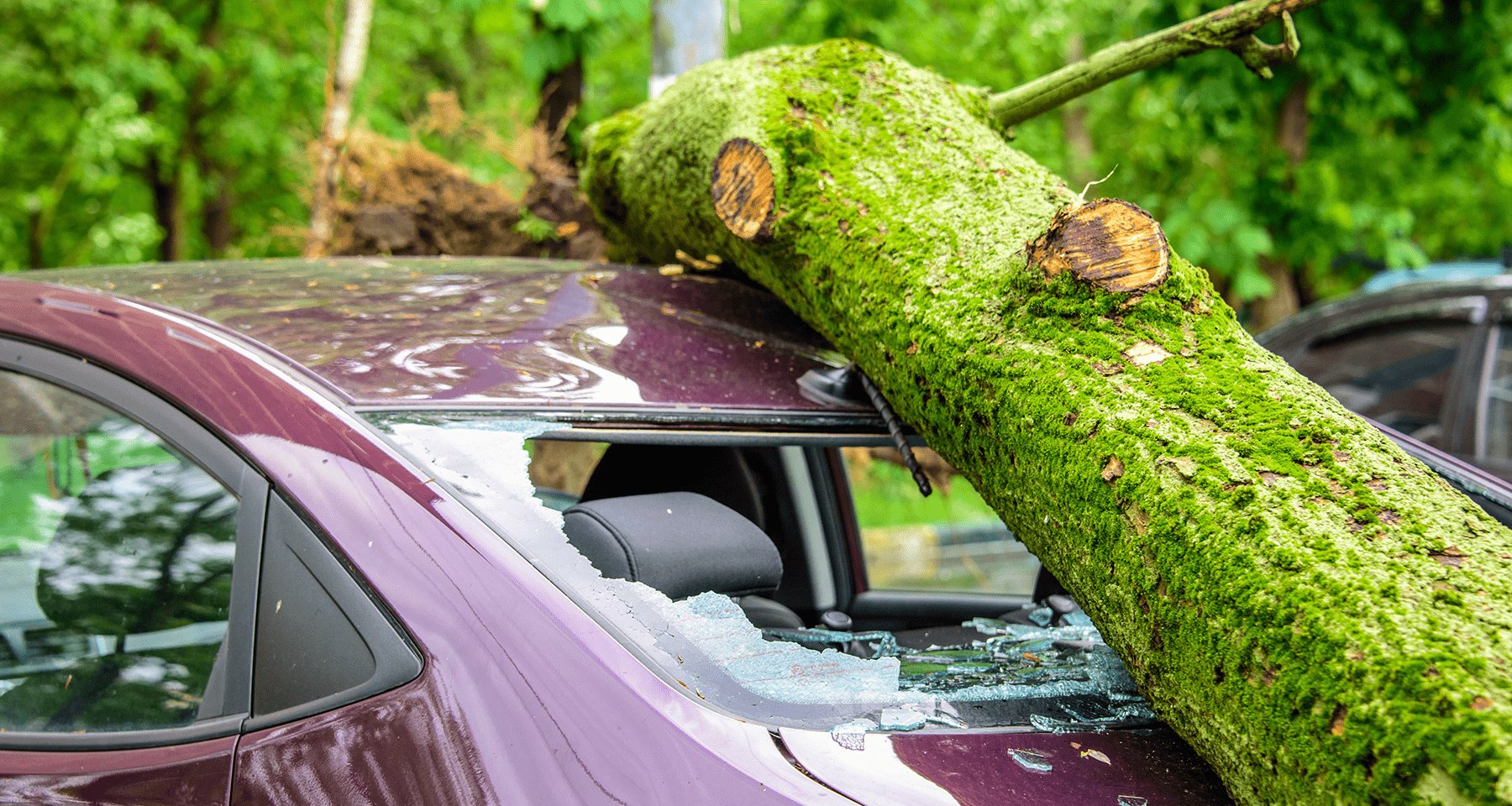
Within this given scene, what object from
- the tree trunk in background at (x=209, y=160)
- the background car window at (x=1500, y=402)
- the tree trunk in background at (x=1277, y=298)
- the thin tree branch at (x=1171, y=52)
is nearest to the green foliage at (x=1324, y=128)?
the tree trunk in background at (x=1277, y=298)

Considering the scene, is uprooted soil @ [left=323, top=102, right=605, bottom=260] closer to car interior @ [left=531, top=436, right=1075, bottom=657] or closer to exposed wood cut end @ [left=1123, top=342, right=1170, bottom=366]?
car interior @ [left=531, top=436, right=1075, bottom=657]

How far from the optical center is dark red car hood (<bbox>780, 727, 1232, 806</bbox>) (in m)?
1.29

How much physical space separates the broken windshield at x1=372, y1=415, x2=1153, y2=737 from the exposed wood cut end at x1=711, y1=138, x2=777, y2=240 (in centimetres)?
59

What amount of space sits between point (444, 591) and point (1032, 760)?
0.74 m

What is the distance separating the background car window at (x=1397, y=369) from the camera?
5.54 metres

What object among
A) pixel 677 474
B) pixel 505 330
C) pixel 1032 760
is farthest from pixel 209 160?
pixel 1032 760

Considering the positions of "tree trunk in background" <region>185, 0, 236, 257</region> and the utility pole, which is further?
"tree trunk in background" <region>185, 0, 236, 257</region>

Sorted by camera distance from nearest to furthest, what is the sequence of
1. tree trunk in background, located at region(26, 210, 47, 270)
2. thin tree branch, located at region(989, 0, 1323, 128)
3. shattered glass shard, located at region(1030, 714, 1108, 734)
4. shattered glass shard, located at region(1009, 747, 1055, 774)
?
shattered glass shard, located at region(1009, 747, 1055, 774) < shattered glass shard, located at region(1030, 714, 1108, 734) < thin tree branch, located at region(989, 0, 1323, 128) < tree trunk in background, located at region(26, 210, 47, 270)

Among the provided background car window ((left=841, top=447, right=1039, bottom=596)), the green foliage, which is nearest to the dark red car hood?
the green foliage

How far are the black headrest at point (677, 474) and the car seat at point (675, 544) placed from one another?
0.68 meters

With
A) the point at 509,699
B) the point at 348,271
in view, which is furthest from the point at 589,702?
the point at 348,271

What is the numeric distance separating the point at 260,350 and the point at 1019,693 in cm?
122

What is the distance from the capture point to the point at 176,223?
14.3m

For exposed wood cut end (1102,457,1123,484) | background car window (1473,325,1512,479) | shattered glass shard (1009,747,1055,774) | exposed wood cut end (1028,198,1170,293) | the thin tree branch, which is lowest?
background car window (1473,325,1512,479)
